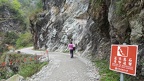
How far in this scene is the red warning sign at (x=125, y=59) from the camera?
13.1ft

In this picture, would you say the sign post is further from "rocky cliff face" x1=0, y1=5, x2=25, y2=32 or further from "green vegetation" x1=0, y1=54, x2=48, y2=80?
"rocky cliff face" x1=0, y1=5, x2=25, y2=32

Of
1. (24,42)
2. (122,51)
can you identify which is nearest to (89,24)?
(122,51)

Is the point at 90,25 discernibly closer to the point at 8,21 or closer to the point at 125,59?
the point at 125,59

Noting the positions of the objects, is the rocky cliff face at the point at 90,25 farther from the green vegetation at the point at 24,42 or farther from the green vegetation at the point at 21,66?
the green vegetation at the point at 24,42

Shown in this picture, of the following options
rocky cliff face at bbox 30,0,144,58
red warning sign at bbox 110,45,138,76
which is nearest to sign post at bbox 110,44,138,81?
red warning sign at bbox 110,45,138,76

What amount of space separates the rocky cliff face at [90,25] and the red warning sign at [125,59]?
12.2 feet

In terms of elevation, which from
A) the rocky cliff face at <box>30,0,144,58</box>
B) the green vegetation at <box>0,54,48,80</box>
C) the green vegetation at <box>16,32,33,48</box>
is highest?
the rocky cliff face at <box>30,0,144,58</box>

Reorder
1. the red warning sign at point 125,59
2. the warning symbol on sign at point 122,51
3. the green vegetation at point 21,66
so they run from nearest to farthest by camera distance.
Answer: the red warning sign at point 125,59
the warning symbol on sign at point 122,51
the green vegetation at point 21,66

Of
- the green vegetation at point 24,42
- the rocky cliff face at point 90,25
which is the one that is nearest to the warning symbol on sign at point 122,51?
the rocky cliff face at point 90,25

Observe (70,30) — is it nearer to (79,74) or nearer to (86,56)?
(86,56)

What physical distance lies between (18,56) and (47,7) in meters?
13.0

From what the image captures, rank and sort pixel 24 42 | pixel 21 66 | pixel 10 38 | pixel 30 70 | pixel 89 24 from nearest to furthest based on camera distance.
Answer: pixel 30 70
pixel 21 66
pixel 89 24
pixel 24 42
pixel 10 38

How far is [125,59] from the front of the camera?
415 cm

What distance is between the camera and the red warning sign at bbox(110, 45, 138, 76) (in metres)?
4.01
